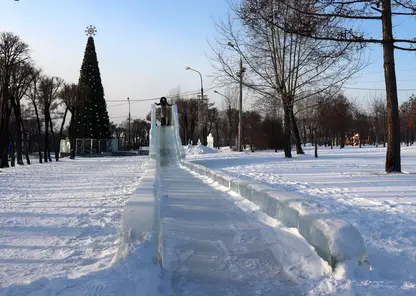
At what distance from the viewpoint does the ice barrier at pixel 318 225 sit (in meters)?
4.22

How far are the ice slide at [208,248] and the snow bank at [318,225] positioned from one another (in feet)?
1.58

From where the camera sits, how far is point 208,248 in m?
5.68

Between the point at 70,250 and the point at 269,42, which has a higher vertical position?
the point at 269,42

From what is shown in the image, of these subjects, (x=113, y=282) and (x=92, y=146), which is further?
(x=92, y=146)

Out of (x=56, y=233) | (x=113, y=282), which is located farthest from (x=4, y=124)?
(x=113, y=282)

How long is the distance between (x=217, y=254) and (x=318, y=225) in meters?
1.44

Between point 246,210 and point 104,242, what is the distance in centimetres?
318

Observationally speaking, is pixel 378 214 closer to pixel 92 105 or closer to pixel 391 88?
pixel 391 88

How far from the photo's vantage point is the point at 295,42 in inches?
944

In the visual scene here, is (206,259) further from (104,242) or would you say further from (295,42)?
(295,42)

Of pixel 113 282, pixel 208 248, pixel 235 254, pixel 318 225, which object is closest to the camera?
pixel 113 282

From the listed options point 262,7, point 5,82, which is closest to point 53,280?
point 262,7

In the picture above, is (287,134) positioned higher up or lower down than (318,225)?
higher up

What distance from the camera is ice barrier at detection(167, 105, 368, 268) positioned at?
422cm
